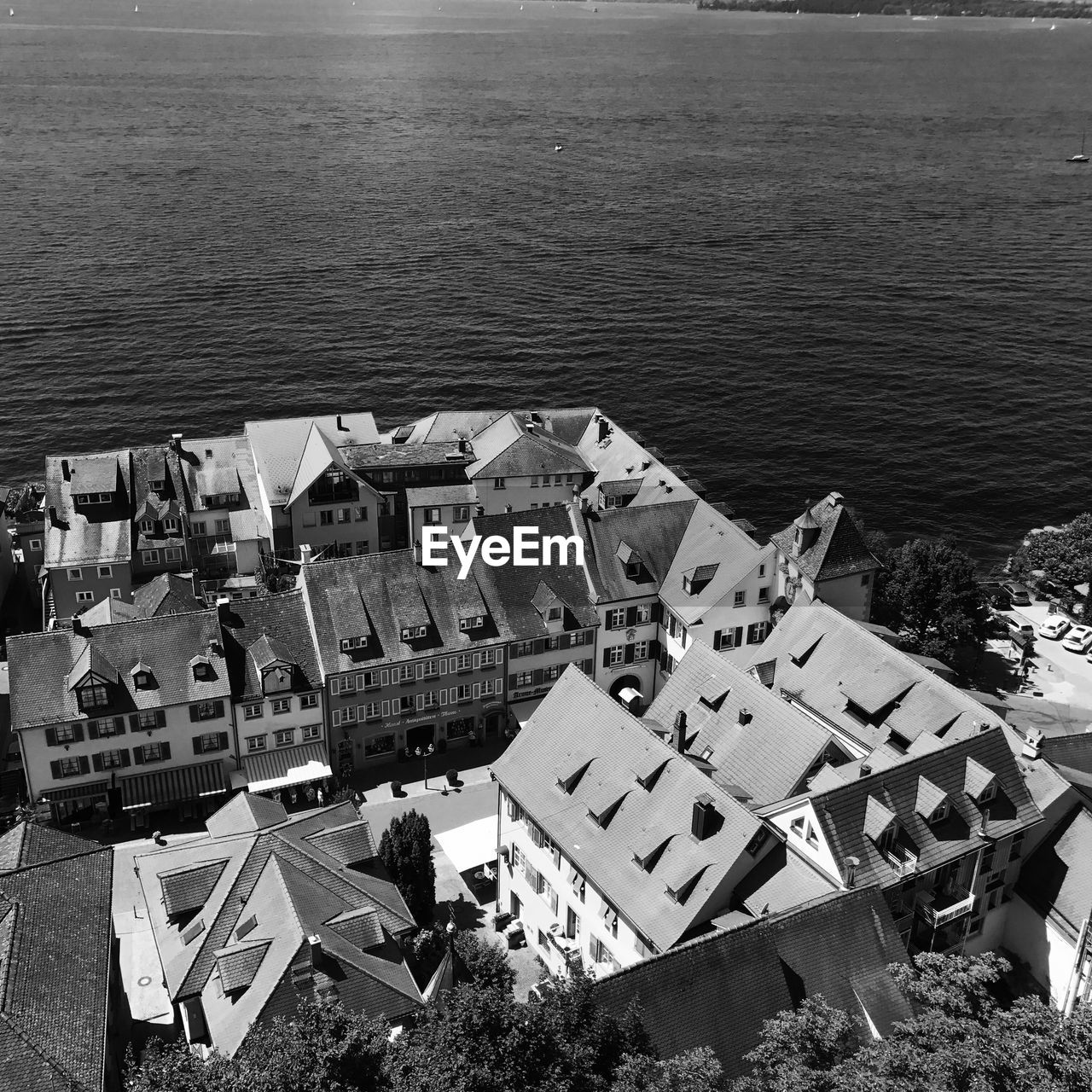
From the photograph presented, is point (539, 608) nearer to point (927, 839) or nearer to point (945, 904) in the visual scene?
point (927, 839)

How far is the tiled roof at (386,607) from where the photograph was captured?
86688mm

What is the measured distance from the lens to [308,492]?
111 metres

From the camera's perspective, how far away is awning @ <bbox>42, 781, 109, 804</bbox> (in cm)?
8038

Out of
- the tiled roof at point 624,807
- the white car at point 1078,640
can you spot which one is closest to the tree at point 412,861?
the tiled roof at point 624,807

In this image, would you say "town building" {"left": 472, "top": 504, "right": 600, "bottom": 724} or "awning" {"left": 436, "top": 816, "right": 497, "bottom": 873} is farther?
"town building" {"left": 472, "top": 504, "right": 600, "bottom": 724}

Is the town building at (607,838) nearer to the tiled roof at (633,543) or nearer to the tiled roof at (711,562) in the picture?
the tiled roof at (633,543)

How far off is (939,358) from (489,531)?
372ft

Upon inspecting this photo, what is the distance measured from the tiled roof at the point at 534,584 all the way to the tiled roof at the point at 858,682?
15.4m

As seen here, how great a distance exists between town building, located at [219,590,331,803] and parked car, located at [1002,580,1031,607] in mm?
73562

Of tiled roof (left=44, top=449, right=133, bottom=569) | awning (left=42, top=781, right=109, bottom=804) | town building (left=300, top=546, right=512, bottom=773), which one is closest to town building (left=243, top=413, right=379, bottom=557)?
tiled roof (left=44, top=449, right=133, bottom=569)

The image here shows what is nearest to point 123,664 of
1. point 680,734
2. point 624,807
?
point 624,807

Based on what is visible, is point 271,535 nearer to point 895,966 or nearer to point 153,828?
point 153,828

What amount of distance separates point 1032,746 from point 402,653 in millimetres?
44706

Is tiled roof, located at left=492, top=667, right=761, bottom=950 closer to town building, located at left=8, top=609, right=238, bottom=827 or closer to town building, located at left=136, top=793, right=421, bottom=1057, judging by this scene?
town building, located at left=136, top=793, right=421, bottom=1057
